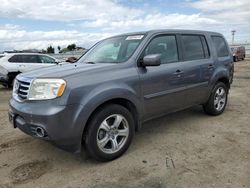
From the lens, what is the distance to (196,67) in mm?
4805

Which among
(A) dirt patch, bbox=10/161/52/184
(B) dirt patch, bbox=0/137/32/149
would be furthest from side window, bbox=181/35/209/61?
(B) dirt patch, bbox=0/137/32/149

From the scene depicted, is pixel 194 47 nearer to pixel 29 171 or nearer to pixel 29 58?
pixel 29 171

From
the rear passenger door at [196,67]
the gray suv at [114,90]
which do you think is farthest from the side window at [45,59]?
the rear passenger door at [196,67]

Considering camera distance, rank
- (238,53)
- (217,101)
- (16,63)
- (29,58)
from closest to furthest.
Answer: (217,101) → (16,63) → (29,58) → (238,53)

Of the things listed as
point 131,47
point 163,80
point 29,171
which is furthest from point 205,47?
point 29,171

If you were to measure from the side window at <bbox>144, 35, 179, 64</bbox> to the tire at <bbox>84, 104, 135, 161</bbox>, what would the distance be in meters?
1.09

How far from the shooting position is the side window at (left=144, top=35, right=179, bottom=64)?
416cm

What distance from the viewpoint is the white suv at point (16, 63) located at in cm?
1057

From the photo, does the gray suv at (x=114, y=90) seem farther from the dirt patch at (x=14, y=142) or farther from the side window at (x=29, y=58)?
the side window at (x=29, y=58)

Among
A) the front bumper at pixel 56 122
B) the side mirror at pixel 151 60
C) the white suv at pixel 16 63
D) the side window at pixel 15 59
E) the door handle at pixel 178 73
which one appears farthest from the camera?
the side window at pixel 15 59

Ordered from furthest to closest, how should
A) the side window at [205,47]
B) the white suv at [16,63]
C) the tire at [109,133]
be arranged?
the white suv at [16,63]
the side window at [205,47]
the tire at [109,133]

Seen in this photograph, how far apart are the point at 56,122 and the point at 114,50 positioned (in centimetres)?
182

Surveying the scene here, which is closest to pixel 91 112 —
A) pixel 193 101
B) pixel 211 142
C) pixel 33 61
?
pixel 211 142

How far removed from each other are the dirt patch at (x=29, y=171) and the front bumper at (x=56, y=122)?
1.67 ft
